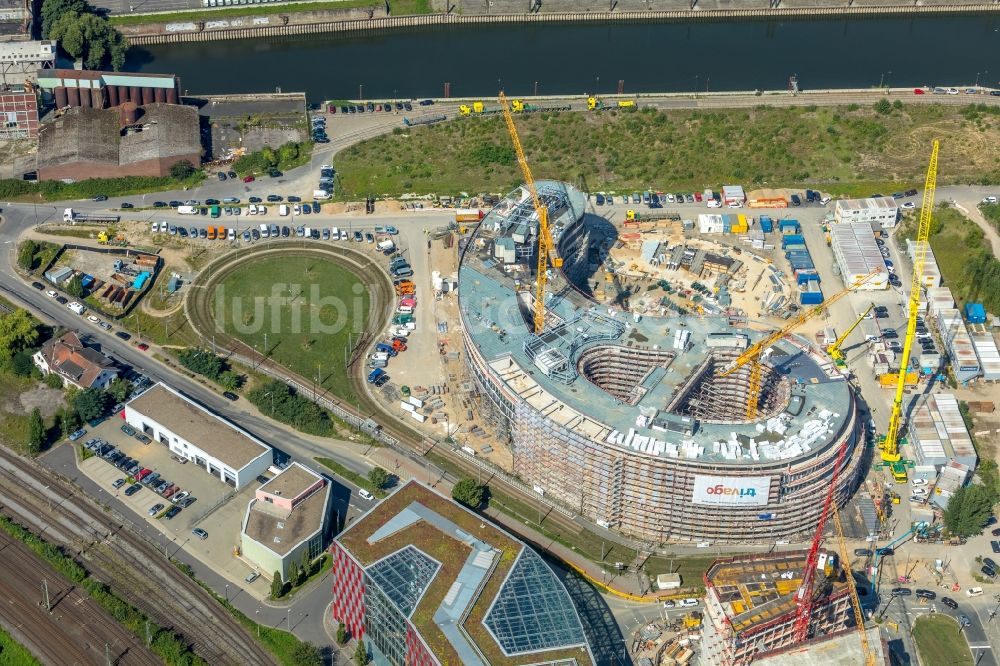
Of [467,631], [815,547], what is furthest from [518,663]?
[815,547]

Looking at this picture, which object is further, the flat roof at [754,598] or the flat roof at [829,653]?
the flat roof at [754,598]

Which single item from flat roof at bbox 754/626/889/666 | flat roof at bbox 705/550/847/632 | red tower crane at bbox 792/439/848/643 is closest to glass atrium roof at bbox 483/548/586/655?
flat roof at bbox 705/550/847/632

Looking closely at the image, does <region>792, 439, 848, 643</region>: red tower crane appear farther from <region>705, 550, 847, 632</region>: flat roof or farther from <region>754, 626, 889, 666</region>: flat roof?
<region>754, 626, 889, 666</region>: flat roof

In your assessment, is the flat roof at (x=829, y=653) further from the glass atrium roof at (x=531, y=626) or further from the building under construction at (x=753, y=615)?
the glass atrium roof at (x=531, y=626)

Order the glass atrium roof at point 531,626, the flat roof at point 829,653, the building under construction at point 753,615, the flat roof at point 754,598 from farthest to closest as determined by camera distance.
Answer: the flat roof at point 754,598, the building under construction at point 753,615, the flat roof at point 829,653, the glass atrium roof at point 531,626

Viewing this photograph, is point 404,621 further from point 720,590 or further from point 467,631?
point 720,590

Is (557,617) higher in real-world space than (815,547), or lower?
lower

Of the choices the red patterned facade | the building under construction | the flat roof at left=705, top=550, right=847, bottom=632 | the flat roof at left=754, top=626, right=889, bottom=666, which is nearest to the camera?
the red patterned facade

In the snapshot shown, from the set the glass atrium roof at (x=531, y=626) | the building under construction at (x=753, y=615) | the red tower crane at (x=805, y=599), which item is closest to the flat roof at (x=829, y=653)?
the building under construction at (x=753, y=615)
